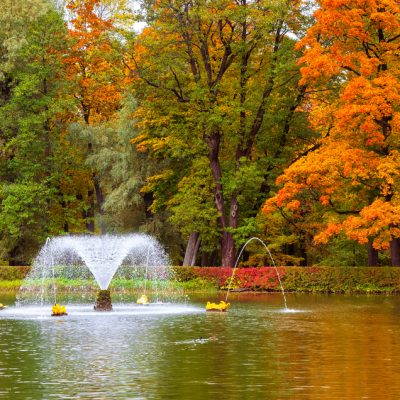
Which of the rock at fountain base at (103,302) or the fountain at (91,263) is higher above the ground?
the fountain at (91,263)

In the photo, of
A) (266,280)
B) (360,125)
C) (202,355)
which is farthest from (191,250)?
(202,355)

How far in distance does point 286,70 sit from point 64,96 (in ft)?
58.9

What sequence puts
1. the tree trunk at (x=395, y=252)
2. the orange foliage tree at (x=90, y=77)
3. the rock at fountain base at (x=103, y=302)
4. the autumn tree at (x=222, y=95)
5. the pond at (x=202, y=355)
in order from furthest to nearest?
the orange foliage tree at (x=90, y=77), the autumn tree at (x=222, y=95), the tree trunk at (x=395, y=252), the rock at fountain base at (x=103, y=302), the pond at (x=202, y=355)

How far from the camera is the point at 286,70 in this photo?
164ft

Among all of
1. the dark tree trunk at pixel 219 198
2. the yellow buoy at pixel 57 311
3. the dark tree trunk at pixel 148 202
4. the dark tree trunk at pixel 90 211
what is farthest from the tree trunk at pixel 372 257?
the yellow buoy at pixel 57 311

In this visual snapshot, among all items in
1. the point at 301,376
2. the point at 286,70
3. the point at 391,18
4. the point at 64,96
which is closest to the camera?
the point at 301,376

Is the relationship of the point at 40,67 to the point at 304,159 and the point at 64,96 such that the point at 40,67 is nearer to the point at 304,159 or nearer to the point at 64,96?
the point at 64,96

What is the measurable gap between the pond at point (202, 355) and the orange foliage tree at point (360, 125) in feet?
37.2

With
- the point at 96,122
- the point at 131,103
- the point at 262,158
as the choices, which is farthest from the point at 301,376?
the point at 96,122

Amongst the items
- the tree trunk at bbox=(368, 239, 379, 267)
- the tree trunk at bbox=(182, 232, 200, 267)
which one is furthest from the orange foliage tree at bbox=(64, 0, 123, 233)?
the tree trunk at bbox=(368, 239, 379, 267)

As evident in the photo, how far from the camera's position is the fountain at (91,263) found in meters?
35.1

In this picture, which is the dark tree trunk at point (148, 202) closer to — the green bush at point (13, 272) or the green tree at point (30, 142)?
the green tree at point (30, 142)

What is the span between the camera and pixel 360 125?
141 feet

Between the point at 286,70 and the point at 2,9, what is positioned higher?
the point at 2,9
